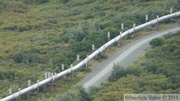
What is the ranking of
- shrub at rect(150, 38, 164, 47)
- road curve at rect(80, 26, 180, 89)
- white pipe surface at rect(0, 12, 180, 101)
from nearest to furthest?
white pipe surface at rect(0, 12, 180, 101)
road curve at rect(80, 26, 180, 89)
shrub at rect(150, 38, 164, 47)

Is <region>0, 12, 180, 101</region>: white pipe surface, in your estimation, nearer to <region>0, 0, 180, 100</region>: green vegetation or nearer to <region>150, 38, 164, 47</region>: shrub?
<region>0, 0, 180, 100</region>: green vegetation

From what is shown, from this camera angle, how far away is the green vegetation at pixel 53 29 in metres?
54.9

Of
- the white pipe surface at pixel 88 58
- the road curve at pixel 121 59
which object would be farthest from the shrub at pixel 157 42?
the white pipe surface at pixel 88 58

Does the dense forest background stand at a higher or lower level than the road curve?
higher

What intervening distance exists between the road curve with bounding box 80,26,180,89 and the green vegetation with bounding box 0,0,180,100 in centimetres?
169

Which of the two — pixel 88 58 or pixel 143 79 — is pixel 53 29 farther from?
pixel 143 79

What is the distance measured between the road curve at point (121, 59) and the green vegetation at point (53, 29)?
1.69 m

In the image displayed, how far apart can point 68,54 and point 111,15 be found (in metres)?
12.9

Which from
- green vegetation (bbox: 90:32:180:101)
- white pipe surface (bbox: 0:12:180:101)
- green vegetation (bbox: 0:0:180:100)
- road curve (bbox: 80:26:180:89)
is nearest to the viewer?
green vegetation (bbox: 90:32:180:101)

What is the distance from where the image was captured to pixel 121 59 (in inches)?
2168

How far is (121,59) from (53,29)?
1357cm

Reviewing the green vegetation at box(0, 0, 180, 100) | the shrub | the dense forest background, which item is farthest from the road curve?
the green vegetation at box(0, 0, 180, 100)

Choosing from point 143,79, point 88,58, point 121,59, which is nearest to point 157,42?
point 121,59

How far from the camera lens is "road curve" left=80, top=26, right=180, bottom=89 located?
5144 centimetres
